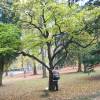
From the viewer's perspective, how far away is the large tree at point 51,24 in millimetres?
26234

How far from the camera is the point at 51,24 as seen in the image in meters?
27.5

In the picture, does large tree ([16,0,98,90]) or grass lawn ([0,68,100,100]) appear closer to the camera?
grass lawn ([0,68,100,100])

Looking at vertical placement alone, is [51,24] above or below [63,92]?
above

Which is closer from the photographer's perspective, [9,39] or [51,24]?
[9,39]

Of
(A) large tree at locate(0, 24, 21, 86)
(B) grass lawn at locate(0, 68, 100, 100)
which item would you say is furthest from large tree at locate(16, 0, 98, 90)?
(B) grass lawn at locate(0, 68, 100, 100)

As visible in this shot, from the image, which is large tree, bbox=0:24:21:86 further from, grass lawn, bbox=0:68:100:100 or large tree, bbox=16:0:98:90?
grass lawn, bbox=0:68:100:100

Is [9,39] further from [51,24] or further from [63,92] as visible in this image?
[63,92]

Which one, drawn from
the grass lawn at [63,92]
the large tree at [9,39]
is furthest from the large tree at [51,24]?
the grass lawn at [63,92]

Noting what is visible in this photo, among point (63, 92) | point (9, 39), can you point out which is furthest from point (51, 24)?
point (63, 92)

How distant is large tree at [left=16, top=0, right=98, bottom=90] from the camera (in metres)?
26.2

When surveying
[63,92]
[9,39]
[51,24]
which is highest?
[51,24]

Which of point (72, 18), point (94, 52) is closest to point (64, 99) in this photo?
point (72, 18)

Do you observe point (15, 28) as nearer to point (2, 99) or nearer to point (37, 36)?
point (37, 36)

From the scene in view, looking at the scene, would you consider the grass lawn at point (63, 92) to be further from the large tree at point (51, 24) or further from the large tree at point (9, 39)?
the large tree at point (9, 39)
